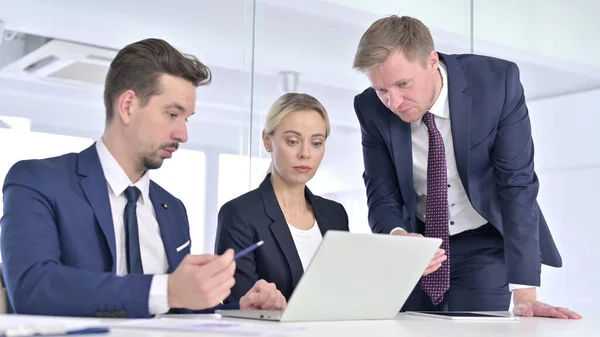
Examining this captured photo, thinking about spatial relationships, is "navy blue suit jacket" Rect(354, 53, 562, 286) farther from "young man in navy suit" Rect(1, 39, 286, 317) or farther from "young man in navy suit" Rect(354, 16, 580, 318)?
"young man in navy suit" Rect(1, 39, 286, 317)

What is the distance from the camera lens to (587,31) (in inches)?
213

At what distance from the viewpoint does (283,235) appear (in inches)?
101

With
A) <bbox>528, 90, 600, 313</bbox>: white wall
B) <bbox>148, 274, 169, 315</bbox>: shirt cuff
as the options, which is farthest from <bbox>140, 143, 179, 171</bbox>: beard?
<bbox>528, 90, 600, 313</bbox>: white wall

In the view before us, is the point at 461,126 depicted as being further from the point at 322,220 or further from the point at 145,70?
the point at 145,70

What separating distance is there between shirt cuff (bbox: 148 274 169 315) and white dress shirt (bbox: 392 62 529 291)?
1254 millimetres

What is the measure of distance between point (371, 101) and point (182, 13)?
145 cm

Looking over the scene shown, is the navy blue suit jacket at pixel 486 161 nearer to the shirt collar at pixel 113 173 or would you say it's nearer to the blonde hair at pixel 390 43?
the blonde hair at pixel 390 43

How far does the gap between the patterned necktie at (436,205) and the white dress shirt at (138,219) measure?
880mm

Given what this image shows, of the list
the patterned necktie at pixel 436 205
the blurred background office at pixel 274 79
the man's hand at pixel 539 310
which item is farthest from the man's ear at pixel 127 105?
the blurred background office at pixel 274 79

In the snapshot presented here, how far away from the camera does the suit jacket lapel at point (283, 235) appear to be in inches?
99.8

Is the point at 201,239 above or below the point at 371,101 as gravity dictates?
below

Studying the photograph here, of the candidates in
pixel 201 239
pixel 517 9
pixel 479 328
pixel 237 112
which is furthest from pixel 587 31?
pixel 479 328

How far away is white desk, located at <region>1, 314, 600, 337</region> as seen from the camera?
55.1 inches

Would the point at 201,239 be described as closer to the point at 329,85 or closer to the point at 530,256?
the point at 329,85
